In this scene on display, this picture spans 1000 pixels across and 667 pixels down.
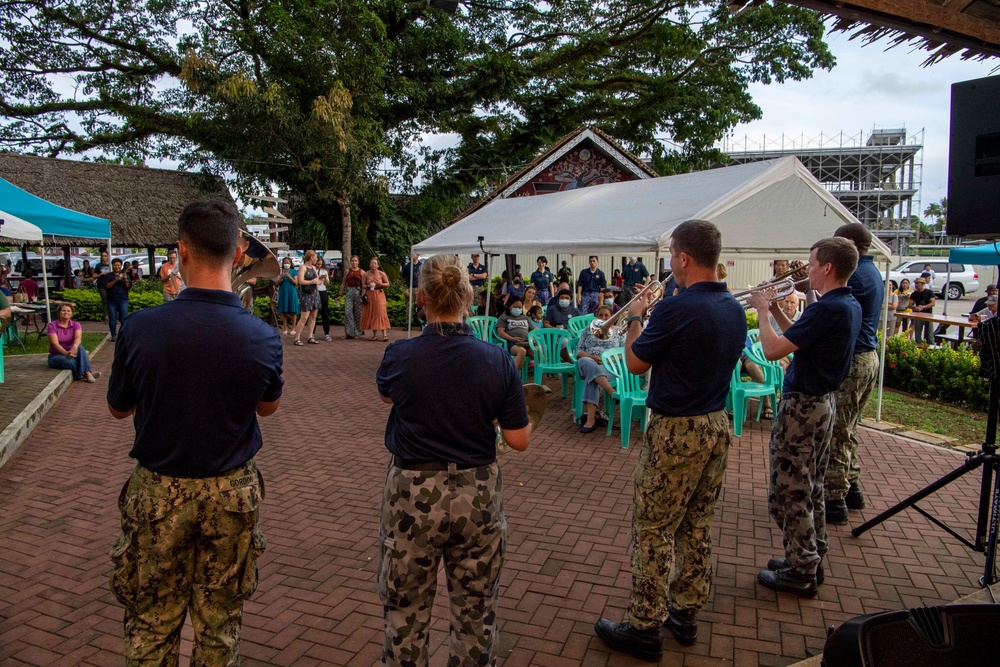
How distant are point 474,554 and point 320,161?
18027 millimetres

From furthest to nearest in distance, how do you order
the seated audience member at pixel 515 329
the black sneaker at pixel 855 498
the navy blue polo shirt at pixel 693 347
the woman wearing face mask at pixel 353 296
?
the woman wearing face mask at pixel 353 296 → the seated audience member at pixel 515 329 → the black sneaker at pixel 855 498 → the navy blue polo shirt at pixel 693 347

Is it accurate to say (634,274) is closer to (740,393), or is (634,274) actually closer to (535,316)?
(535,316)

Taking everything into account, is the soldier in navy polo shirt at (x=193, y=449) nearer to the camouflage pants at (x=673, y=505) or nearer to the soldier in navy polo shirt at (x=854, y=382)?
the camouflage pants at (x=673, y=505)

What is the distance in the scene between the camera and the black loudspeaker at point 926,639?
5.74 feet

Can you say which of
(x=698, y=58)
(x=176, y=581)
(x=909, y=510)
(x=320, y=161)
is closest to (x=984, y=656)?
(x=176, y=581)

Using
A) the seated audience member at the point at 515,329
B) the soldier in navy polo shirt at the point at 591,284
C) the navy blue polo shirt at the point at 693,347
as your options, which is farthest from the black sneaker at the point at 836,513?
the soldier in navy polo shirt at the point at 591,284

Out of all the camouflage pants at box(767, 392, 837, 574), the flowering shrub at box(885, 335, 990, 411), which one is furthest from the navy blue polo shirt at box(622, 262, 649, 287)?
the camouflage pants at box(767, 392, 837, 574)

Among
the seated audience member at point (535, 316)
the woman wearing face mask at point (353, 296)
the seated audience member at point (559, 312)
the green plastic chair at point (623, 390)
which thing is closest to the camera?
the green plastic chair at point (623, 390)

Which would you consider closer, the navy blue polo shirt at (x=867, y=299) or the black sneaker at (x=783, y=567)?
the black sneaker at (x=783, y=567)

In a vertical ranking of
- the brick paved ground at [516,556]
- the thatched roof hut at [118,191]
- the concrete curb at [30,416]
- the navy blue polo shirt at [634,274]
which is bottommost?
the brick paved ground at [516,556]

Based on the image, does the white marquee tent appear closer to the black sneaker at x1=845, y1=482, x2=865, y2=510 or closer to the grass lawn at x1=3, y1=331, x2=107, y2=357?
the black sneaker at x1=845, y1=482, x2=865, y2=510

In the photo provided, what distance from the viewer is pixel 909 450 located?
6336mm

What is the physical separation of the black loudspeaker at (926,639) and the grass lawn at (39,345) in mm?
13057

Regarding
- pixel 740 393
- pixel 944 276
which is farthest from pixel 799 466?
pixel 944 276
